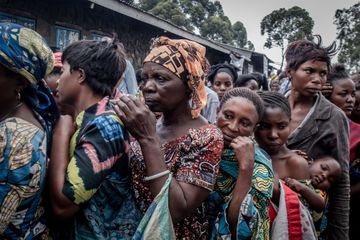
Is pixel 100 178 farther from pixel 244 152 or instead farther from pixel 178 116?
pixel 244 152

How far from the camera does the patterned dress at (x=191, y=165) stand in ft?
5.18

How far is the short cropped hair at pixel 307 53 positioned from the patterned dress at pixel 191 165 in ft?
4.80

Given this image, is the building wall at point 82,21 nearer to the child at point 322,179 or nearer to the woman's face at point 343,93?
the woman's face at point 343,93

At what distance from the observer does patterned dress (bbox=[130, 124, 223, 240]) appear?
1.58 meters

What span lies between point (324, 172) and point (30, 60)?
1.93 meters

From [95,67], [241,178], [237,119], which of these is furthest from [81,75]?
[241,178]

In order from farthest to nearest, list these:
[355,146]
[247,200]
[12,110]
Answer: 1. [355,146]
2. [247,200]
3. [12,110]

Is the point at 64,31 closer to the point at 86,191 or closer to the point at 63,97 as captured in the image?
the point at 63,97

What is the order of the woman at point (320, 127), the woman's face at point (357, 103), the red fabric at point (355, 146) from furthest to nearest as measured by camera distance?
1. the woman's face at point (357, 103)
2. the red fabric at point (355, 146)
3. the woman at point (320, 127)

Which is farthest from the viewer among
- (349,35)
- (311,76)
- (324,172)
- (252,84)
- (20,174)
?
(349,35)

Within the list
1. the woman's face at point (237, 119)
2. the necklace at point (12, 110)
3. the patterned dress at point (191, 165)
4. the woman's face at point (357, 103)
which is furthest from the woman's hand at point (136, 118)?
the woman's face at point (357, 103)

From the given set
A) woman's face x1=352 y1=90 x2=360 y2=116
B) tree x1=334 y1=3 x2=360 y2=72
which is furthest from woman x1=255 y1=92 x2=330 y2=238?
tree x1=334 y1=3 x2=360 y2=72

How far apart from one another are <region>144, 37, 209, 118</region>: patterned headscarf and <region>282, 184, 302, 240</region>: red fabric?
656mm

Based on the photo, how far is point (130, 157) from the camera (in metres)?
1.73
